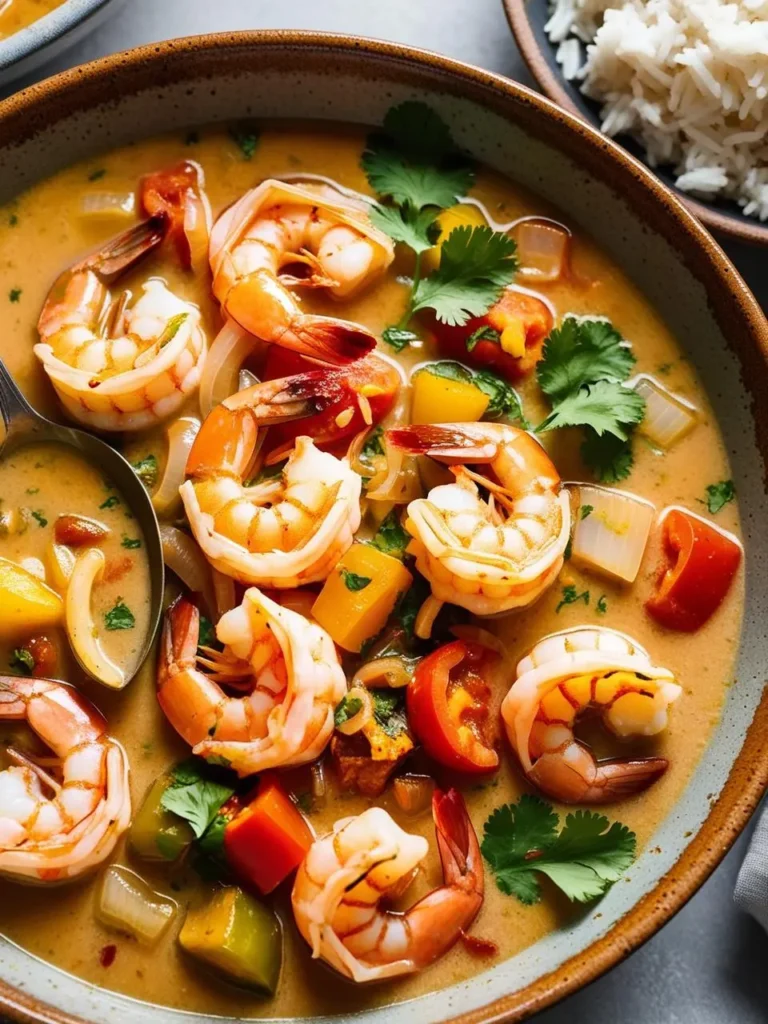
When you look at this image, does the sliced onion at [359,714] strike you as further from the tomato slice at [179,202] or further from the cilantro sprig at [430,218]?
the tomato slice at [179,202]

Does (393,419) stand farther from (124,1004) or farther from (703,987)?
(703,987)

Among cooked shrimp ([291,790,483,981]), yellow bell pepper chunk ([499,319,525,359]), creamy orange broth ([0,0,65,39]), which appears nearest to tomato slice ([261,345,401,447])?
yellow bell pepper chunk ([499,319,525,359])

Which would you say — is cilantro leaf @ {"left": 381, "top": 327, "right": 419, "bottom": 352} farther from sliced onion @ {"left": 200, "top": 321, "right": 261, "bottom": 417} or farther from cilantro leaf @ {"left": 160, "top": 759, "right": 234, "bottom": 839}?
cilantro leaf @ {"left": 160, "top": 759, "right": 234, "bottom": 839}

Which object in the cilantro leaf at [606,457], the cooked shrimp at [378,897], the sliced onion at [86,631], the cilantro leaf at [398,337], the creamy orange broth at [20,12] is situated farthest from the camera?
the creamy orange broth at [20,12]

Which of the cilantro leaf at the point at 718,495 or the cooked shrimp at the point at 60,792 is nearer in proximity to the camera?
the cooked shrimp at the point at 60,792

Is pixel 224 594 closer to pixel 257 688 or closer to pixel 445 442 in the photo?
pixel 257 688

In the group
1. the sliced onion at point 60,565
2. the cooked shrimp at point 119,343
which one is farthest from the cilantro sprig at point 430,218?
the sliced onion at point 60,565
